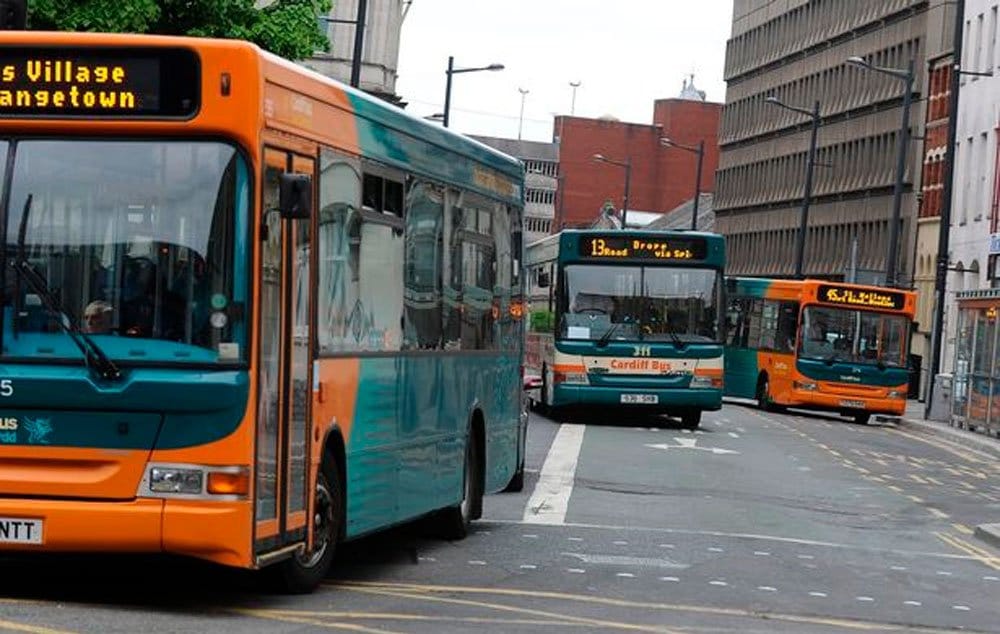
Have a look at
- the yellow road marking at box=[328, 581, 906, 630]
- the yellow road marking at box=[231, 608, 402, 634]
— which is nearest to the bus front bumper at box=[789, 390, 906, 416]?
the yellow road marking at box=[328, 581, 906, 630]

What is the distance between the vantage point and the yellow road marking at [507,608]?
1300 centimetres

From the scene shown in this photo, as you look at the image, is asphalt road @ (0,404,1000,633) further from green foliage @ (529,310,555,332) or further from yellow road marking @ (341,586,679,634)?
green foliage @ (529,310,555,332)

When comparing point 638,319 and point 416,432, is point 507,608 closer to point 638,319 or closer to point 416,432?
point 416,432

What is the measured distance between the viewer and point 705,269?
129 feet

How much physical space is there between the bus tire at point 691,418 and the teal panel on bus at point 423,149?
21.5m

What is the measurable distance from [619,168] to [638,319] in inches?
6046

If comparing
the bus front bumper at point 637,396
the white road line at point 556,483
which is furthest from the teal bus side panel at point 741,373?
the white road line at point 556,483

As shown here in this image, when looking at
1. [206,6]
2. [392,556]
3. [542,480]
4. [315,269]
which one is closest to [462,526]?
[392,556]

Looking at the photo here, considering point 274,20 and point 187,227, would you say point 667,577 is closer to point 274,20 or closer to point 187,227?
point 187,227

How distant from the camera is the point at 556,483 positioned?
25469 mm

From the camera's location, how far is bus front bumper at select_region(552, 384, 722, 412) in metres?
39.4

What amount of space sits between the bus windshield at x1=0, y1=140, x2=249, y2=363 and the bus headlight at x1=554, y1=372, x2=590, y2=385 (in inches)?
1079

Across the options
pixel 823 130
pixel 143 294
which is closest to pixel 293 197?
pixel 143 294

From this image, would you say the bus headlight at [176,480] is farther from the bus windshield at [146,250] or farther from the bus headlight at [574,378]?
the bus headlight at [574,378]
